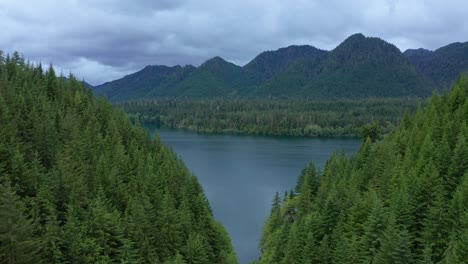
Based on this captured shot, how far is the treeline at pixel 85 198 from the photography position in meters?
35.3

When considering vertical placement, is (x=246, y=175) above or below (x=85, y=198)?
below

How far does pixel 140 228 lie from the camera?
44.6m

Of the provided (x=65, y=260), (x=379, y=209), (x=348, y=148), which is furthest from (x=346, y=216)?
(x=348, y=148)

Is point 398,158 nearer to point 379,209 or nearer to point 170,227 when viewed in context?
point 379,209

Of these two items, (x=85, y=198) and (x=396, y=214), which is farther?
(x=85, y=198)

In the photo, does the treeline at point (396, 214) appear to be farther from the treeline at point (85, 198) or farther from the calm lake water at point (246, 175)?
the calm lake water at point (246, 175)

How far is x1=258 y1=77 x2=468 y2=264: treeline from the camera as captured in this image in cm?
3350

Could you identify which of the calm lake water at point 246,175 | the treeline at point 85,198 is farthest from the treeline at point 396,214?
the calm lake water at point 246,175

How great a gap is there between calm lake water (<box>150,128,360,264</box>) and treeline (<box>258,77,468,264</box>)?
1498cm

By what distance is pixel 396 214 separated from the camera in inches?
1485

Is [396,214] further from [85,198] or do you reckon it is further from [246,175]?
[246,175]

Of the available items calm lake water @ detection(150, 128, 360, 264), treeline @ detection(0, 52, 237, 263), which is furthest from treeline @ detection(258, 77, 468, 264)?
calm lake water @ detection(150, 128, 360, 264)

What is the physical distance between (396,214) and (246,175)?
3517 inches

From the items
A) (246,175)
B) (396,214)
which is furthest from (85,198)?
(246,175)
